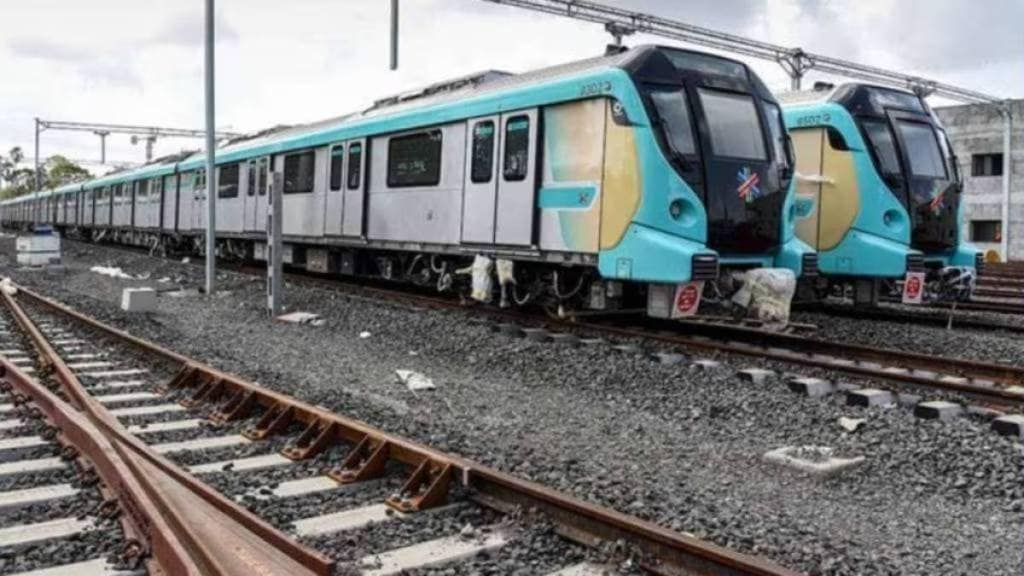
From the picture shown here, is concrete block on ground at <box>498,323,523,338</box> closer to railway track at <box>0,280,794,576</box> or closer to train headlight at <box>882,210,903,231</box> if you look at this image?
railway track at <box>0,280,794,576</box>

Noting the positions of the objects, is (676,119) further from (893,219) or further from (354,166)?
(354,166)

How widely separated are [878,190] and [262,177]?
11.6 m

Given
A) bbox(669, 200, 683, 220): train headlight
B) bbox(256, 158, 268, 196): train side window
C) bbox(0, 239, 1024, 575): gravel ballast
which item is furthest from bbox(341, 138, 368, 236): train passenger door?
bbox(669, 200, 683, 220): train headlight

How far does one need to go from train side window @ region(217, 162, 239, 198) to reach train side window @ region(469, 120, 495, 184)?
33.5ft

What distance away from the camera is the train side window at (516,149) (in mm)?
10164

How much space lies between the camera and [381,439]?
15.9ft

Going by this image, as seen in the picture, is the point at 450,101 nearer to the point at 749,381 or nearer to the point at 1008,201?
the point at 749,381

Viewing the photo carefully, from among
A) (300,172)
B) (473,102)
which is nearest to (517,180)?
(473,102)

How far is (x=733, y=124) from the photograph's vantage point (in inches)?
381

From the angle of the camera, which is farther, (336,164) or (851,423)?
(336,164)

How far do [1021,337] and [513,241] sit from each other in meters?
6.14

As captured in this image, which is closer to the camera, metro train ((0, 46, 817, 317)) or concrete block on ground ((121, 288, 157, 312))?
metro train ((0, 46, 817, 317))

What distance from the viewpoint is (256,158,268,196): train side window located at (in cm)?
1813

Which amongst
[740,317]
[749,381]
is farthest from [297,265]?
[749,381]
